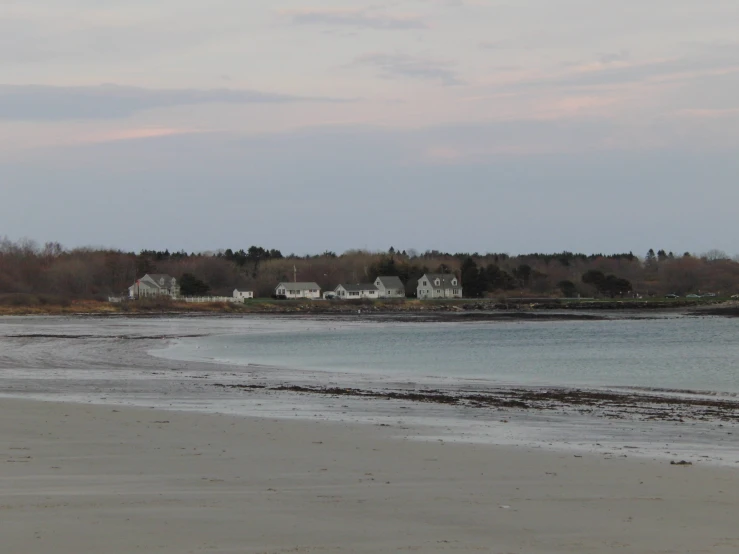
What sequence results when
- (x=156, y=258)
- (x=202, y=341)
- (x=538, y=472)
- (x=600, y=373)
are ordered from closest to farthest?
(x=538, y=472)
(x=600, y=373)
(x=202, y=341)
(x=156, y=258)

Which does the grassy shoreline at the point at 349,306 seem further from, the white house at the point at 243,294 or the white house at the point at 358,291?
the white house at the point at 243,294

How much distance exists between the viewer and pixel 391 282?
453 ft

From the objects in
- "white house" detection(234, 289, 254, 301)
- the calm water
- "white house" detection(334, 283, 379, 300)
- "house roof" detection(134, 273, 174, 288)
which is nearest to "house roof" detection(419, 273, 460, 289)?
"white house" detection(334, 283, 379, 300)

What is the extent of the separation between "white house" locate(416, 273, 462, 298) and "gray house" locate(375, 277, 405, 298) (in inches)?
173

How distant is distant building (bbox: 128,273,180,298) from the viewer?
415 ft

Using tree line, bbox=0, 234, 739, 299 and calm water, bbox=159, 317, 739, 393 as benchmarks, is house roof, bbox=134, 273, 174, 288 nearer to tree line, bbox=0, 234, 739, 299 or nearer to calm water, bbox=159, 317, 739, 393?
tree line, bbox=0, 234, 739, 299

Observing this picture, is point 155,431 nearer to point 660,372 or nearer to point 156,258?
point 660,372

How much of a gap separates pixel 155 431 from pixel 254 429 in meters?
1.47

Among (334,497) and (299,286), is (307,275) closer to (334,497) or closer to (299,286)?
(299,286)

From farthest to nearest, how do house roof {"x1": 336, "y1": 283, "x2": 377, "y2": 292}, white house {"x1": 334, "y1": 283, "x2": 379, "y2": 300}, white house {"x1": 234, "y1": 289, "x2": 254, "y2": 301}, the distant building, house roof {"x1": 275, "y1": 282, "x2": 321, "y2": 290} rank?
house roof {"x1": 275, "y1": 282, "x2": 321, "y2": 290} < house roof {"x1": 336, "y1": 283, "x2": 377, "y2": 292} < white house {"x1": 334, "y1": 283, "x2": 379, "y2": 300} < white house {"x1": 234, "y1": 289, "x2": 254, "y2": 301} < the distant building

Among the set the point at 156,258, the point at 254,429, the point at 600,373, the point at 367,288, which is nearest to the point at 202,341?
the point at 600,373

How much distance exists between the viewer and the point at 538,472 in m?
9.45

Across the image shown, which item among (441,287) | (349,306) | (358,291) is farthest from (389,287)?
(349,306)

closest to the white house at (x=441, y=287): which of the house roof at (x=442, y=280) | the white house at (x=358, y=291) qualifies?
the house roof at (x=442, y=280)
